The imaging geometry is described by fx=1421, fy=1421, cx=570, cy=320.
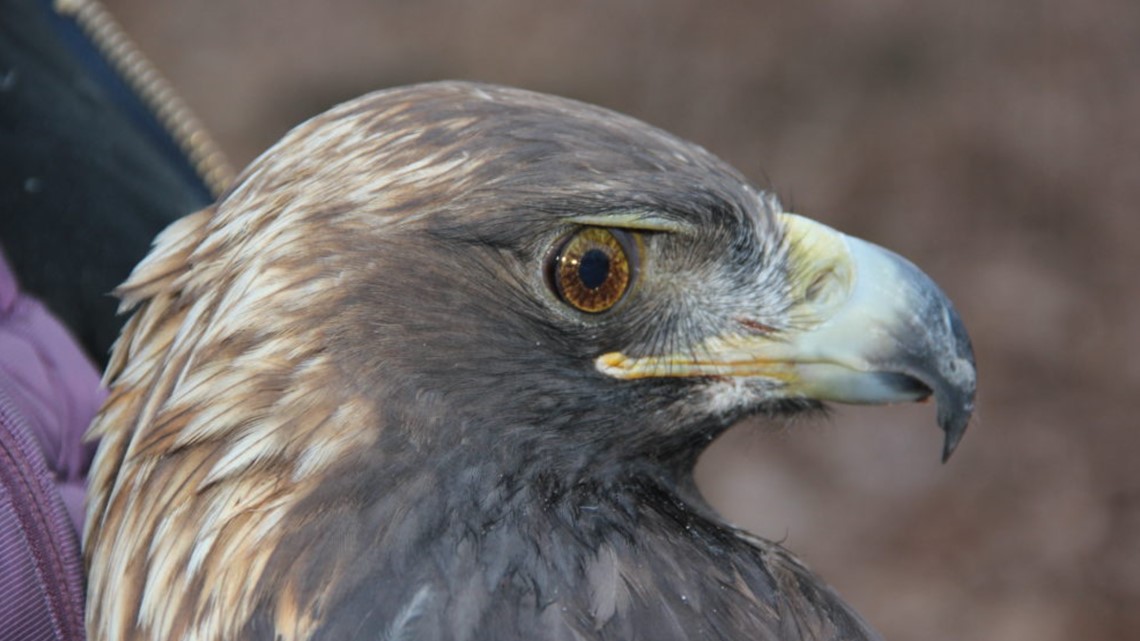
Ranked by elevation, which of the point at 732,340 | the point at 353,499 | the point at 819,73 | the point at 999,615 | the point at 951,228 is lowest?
the point at 999,615

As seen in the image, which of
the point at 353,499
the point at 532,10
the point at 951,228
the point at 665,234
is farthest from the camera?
the point at 532,10

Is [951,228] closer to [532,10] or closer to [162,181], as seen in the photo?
[532,10]

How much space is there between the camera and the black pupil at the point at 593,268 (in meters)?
1.80

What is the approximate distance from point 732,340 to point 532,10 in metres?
5.31

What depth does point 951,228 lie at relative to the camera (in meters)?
6.21

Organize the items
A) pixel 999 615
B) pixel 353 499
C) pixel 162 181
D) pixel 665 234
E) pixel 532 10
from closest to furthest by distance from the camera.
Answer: pixel 353 499, pixel 665 234, pixel 162 181, pixel 999 615, pixel 532 10

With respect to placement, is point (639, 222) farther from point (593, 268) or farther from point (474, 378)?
point (474, 378)

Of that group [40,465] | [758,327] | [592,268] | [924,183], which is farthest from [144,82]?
[924,183]

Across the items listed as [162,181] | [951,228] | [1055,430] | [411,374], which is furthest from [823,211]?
[411,374]

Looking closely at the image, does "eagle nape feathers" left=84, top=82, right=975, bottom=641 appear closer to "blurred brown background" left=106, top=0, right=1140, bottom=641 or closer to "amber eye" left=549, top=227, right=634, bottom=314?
"amber eye" left=549, top=227, right=634, bottom=314

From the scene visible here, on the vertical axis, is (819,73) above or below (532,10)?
below

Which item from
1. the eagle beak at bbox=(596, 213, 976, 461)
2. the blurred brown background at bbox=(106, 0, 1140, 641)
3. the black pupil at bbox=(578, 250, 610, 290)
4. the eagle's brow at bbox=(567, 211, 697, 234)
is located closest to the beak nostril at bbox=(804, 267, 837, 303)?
the eagle beak at bbox=(596, 213, 976, 461)

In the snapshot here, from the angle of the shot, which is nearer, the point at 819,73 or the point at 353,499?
the point at 353,499

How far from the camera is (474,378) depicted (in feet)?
5.90
